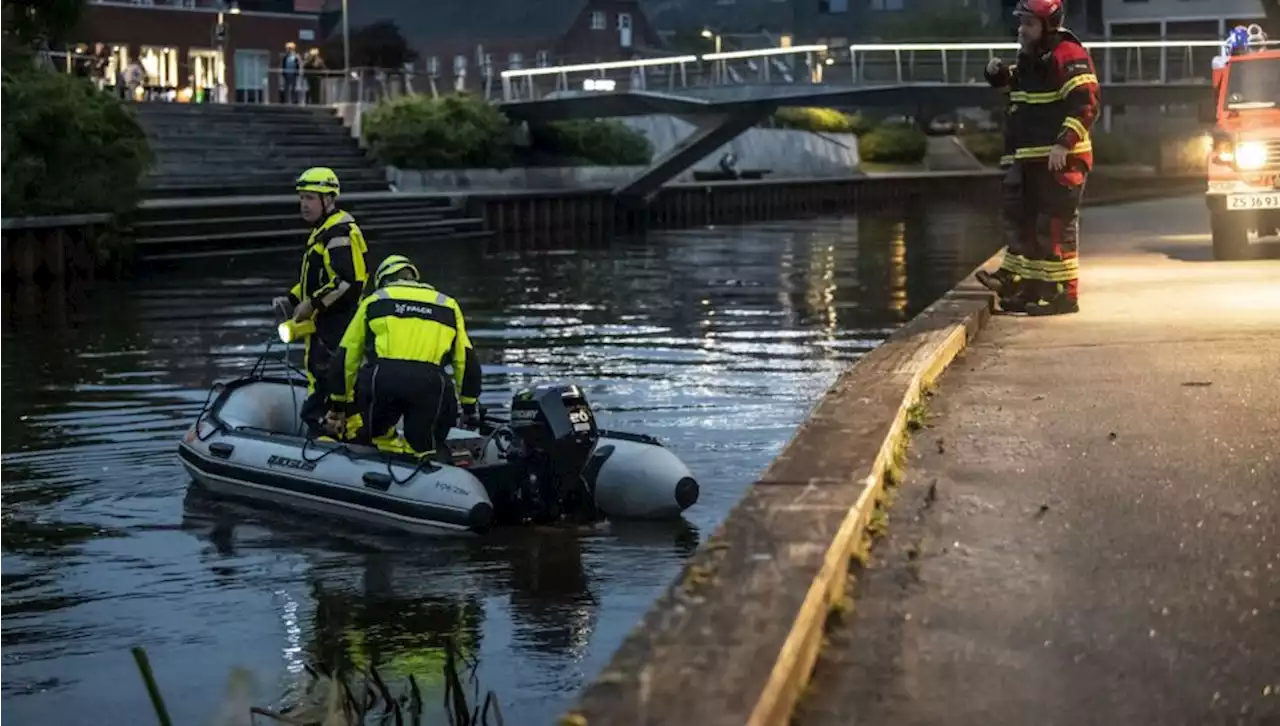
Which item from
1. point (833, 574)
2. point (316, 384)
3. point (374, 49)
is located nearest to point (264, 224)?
point (316, 384)

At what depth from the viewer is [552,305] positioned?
A: 2705 cm

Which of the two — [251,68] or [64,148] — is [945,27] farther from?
[64,148]

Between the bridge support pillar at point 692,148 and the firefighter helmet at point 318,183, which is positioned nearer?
the firefighter helmet at point 318,183

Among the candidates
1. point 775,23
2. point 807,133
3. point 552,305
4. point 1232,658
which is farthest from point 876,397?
point 775,23

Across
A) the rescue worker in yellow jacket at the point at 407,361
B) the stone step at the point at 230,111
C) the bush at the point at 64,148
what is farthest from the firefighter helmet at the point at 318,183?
the stone step at the point at 230,111

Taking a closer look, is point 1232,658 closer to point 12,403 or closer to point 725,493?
point 725,493

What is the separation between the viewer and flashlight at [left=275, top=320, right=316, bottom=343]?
12.3 m

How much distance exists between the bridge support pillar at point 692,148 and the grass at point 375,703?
46.9 meters

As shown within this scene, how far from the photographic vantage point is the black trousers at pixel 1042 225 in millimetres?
14172

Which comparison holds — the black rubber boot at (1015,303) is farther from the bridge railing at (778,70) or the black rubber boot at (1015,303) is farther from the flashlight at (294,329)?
the bridge railing at (778,70)

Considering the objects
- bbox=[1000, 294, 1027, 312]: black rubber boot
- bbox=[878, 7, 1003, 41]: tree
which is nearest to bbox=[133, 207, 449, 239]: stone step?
bbox=[1000, 294, 1027, 312]: black rubber boot

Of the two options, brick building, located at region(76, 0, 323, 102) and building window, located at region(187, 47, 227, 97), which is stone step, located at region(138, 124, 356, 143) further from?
building window, located at region(187, 47, 227, 97)

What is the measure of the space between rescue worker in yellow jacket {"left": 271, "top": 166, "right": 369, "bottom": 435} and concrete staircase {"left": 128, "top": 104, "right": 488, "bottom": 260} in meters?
22.4

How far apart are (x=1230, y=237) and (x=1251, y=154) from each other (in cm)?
92
